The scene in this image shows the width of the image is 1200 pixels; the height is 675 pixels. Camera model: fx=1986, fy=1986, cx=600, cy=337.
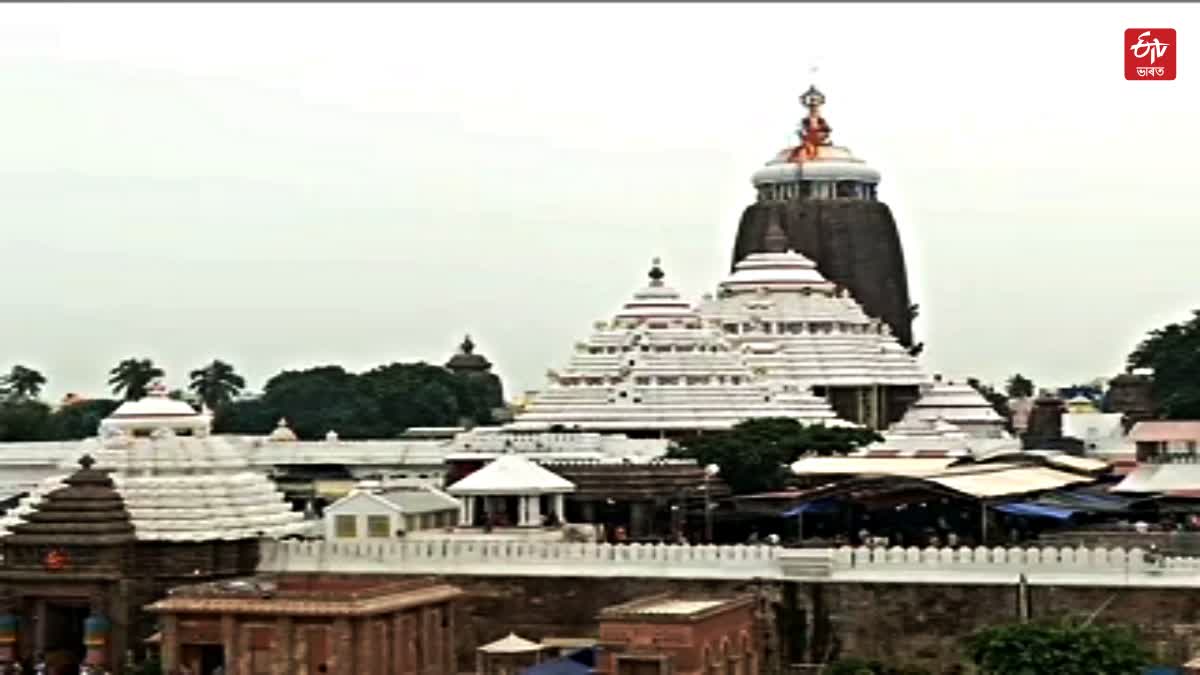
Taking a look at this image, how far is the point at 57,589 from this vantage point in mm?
32750

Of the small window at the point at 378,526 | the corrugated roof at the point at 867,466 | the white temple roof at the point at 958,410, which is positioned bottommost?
the small window at the point at 378,526

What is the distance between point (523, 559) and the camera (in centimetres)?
3353

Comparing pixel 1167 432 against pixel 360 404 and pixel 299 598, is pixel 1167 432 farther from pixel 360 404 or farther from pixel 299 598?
pixel 360 404

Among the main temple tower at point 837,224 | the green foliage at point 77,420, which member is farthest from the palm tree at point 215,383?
the main temple tower at point 837,224

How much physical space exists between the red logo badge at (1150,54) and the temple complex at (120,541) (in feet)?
55.0

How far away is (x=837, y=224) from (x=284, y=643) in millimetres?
52960

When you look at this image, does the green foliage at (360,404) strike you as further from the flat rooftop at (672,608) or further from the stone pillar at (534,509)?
the flat rooftop at (672,608)

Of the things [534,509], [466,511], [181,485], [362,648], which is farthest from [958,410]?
[362,648]

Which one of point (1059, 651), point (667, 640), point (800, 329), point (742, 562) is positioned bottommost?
point (1059, 651)

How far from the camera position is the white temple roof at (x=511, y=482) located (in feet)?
131

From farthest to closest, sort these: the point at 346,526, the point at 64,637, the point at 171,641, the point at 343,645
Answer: the point at 346,526 < the point at 64,637 < the point at 171,641 < the point at 343,645

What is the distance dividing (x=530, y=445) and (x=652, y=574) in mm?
17517

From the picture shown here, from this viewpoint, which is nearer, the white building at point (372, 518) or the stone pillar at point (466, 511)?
the white building at point (372, 518)

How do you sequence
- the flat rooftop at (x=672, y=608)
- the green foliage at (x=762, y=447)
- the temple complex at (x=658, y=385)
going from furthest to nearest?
the temple complex at (x=658, y=385), the green foliage at (x=762, y=447), the flat rooftop at (x=672, y=608)
